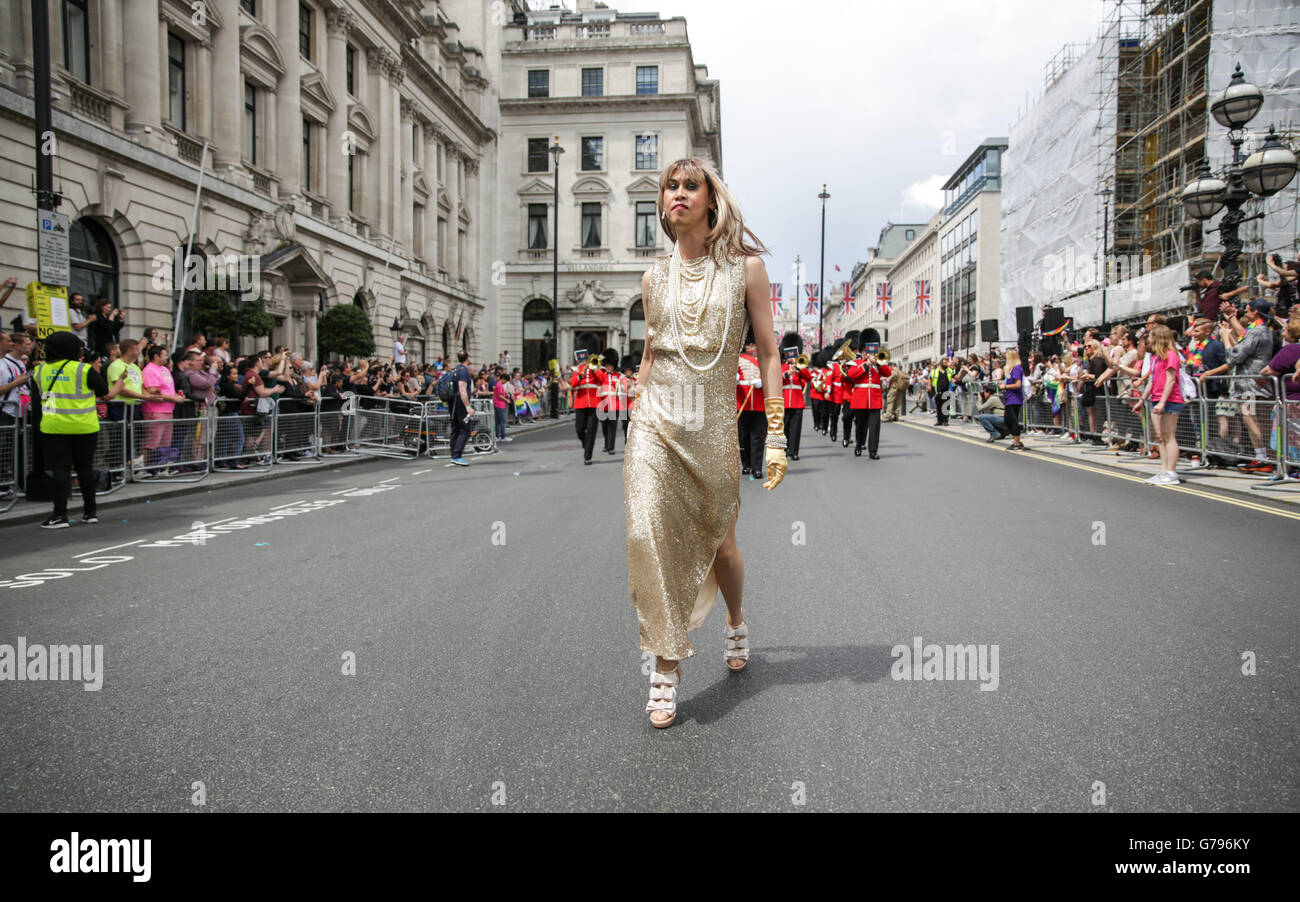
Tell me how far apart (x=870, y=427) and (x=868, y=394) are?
0.59 m

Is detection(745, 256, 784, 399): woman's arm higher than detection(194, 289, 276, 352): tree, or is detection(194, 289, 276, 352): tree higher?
detection(194, 289, 276, 352): tree

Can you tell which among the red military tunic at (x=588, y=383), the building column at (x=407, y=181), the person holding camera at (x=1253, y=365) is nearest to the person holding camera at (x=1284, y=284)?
the person holding camera at (x=1253, y=365)

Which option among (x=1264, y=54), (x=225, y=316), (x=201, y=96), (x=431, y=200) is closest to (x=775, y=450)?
(x=225, y=316)

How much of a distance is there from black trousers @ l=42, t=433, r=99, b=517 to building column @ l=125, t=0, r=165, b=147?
15432 mm

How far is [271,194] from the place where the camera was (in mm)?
28203

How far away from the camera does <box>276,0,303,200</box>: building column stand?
29109 mm

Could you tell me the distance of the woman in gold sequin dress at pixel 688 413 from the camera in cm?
351

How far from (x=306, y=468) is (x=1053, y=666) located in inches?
514

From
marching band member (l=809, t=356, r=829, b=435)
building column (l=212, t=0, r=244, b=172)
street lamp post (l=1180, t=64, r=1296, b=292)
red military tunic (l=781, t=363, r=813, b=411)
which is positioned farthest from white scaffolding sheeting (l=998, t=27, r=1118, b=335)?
building column (l=212, t=0, r=244, b=172)

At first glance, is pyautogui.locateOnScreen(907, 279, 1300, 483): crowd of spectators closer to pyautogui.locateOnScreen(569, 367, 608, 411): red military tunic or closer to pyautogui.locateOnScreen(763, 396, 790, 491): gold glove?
pyautogui.locateOnScreen(569, 367, 608, 411): red military tunic

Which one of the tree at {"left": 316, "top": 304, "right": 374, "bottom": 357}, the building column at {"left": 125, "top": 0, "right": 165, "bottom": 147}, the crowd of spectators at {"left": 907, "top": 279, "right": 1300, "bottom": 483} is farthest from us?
the tree at {"left": 316, "top": 304, "right": 374, "bottom": 357}

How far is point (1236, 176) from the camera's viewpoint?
43.5 feet

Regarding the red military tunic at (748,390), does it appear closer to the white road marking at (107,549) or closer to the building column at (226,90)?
the white road marking at (107,549)
